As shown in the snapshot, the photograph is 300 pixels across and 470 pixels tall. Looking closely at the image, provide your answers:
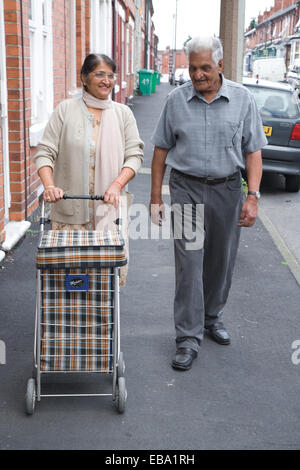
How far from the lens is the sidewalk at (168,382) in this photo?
3.35m

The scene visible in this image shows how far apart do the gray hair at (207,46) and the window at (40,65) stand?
3889 mm

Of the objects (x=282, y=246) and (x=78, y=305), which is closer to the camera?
(x=78, y=305)

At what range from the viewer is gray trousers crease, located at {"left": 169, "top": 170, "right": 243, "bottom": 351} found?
4.19 m

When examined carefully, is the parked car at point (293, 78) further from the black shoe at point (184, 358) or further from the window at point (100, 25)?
the black shoe at point (184, 358)

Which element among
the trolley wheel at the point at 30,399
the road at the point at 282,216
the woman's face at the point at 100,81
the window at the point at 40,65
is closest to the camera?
the trolley wheel at the point at 30,399

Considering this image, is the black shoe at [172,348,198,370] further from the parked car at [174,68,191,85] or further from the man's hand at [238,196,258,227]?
the parked car at [174,68,191,85]

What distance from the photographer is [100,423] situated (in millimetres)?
3463

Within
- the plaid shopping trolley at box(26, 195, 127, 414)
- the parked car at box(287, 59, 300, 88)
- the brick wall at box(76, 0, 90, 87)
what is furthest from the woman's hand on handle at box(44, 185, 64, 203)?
the parked car at box(287, 59, 300, 88)

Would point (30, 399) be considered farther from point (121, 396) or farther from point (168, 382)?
point (168, 382)

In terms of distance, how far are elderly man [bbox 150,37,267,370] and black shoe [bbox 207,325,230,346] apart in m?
0.30

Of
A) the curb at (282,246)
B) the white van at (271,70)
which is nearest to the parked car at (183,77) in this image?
the white van at (271,70)

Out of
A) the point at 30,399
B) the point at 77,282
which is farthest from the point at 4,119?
the point at 30,399

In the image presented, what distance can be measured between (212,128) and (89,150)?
2.59 feet

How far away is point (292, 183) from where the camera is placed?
36.1 feet
